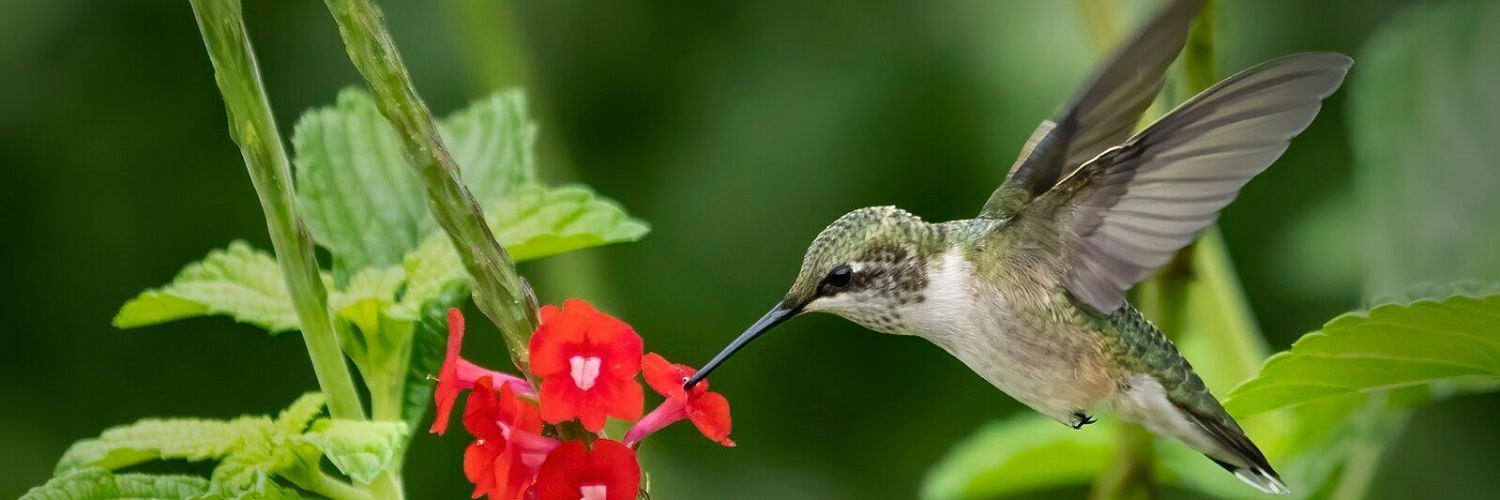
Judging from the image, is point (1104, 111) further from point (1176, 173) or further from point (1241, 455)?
point (1241, 455)

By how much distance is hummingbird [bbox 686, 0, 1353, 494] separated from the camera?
5.04ft

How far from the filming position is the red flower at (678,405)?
133 centimetres

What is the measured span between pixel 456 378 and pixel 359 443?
3.6 inches

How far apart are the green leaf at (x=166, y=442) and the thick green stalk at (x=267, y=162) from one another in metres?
0.13

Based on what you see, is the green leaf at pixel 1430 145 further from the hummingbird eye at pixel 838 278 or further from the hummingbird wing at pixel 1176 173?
the hummingbird eye at pixel 838 278

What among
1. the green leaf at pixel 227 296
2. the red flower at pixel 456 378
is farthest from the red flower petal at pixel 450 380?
the green leaf at pixel 227 296

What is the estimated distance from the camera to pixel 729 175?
320 cm

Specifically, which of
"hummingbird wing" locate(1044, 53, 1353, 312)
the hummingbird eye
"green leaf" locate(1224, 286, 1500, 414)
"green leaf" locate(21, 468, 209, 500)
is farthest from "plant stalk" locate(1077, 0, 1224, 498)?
"green leaf" locate(21, 468, 209, 500)

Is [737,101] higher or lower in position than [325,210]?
higher

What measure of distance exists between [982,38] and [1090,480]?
101cm

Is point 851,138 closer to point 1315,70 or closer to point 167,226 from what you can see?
point 167,226

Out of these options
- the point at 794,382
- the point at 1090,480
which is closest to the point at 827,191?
the point at 794,382

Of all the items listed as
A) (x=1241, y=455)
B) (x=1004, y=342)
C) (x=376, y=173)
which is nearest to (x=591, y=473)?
(x=1004, y=342)

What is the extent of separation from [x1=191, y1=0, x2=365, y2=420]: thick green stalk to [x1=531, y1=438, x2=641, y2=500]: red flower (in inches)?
9.4
